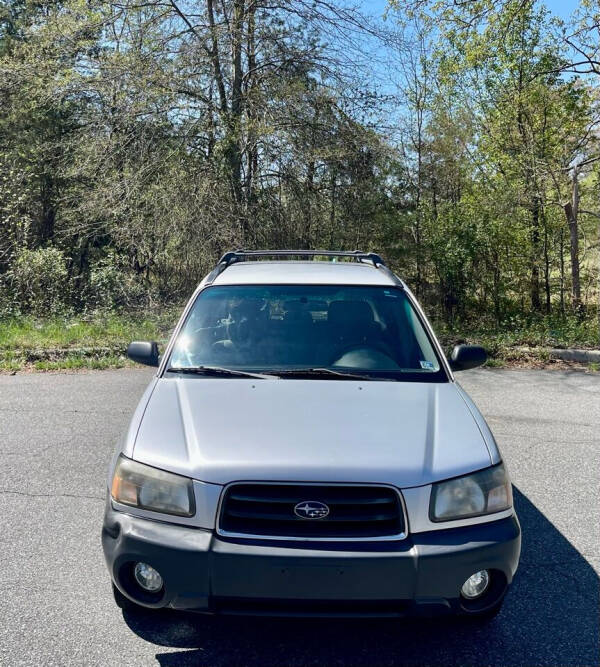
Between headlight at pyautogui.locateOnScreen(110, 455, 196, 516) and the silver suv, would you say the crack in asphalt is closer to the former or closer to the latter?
the silver suv

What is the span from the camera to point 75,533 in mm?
3918

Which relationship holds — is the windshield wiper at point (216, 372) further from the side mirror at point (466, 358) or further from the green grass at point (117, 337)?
the green grass at point (117, 337)

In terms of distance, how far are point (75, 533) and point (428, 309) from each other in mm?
10999

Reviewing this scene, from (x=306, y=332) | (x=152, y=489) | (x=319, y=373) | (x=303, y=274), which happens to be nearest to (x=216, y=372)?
(x=319, y=373)

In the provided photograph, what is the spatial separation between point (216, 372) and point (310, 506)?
4.00ft

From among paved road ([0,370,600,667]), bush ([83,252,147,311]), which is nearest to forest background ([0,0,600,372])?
bush ([83,252,147,311])

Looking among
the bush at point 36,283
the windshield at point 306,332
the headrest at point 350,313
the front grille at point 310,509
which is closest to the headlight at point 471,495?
the front grille at point 310,509

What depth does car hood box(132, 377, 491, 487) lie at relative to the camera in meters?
2.61

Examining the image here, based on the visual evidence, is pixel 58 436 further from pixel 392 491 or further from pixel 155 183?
pixel 155 183

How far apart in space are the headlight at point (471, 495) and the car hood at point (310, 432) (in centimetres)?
5

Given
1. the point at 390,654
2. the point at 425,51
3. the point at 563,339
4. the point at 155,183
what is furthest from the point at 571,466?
the point at 425,51

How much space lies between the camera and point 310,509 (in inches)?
100

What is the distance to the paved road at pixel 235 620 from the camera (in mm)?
2781

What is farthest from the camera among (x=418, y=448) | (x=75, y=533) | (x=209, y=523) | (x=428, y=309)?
(x=428, y=309)
